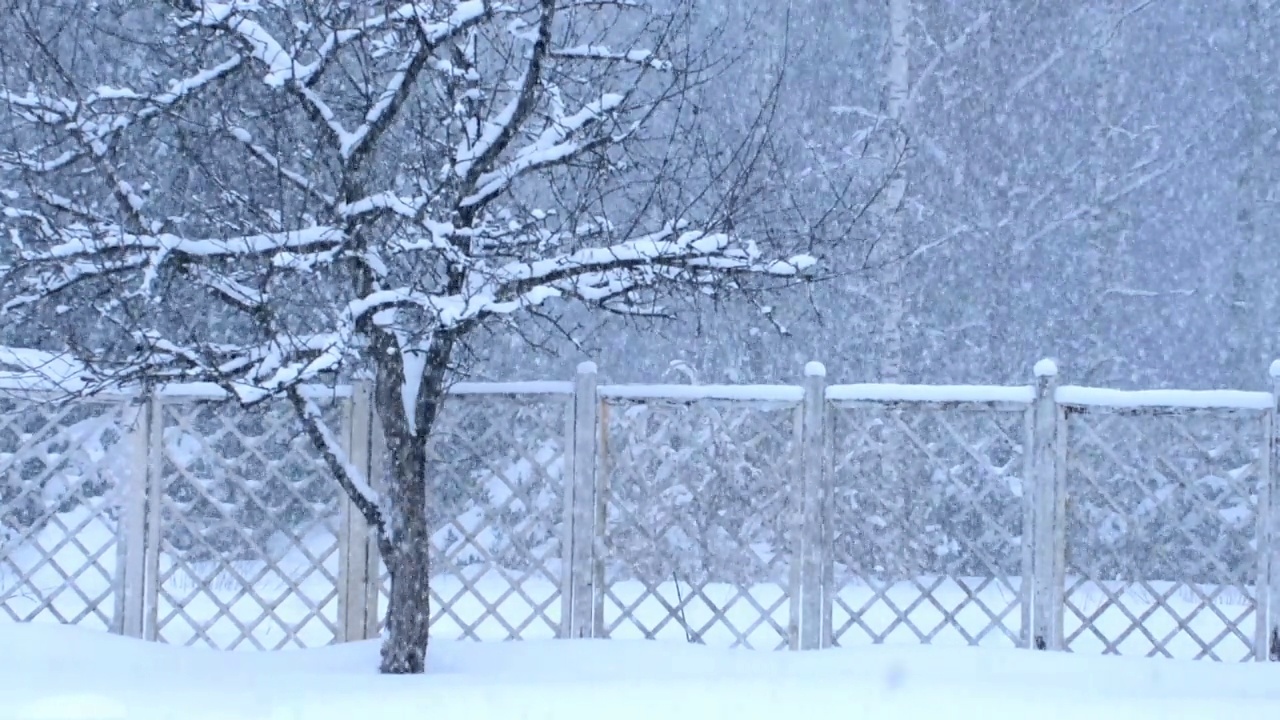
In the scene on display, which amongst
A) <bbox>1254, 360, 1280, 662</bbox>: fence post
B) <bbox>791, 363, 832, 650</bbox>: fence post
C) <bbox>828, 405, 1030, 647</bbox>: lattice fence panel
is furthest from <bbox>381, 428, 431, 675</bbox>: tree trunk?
<bbox>1254, 360, 1280, 662</bbox>: fence post

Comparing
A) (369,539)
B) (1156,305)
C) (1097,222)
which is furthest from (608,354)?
(369,539)

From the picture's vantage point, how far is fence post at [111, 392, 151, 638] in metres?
5.39

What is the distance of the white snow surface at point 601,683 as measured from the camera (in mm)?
3676

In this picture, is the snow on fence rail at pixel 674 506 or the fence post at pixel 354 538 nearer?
the snow on fence rail at pixel 674 506

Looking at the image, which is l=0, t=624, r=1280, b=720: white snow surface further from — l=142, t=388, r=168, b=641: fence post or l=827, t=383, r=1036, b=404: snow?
l=827, t=383, r=1036, b=404: snow

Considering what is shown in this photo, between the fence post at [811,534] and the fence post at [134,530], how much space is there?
2868mm

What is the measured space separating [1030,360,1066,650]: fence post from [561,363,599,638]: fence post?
1.91 meters

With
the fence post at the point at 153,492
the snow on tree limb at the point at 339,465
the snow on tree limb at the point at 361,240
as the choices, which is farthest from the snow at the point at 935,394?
the fence post at the point at 153,492

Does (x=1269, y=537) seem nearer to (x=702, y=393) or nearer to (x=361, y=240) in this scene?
(x=702, y=393)

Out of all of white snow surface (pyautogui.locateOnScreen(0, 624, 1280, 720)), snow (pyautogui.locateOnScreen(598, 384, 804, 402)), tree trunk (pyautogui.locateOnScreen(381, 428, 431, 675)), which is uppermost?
snow (pyautogui.locateOnScreen(598, 384, 804, 402))

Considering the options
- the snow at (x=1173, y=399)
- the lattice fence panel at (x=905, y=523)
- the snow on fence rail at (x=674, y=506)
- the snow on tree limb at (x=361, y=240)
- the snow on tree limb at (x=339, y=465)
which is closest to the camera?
the snow on tree limb at (x=361, y=240)

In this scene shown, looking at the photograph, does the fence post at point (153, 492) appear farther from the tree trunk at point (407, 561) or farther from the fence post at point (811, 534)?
the fence post at point (811, 534)

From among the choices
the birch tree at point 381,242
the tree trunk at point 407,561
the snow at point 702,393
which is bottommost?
the tree trunk at point 407,561

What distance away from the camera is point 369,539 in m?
5.41
